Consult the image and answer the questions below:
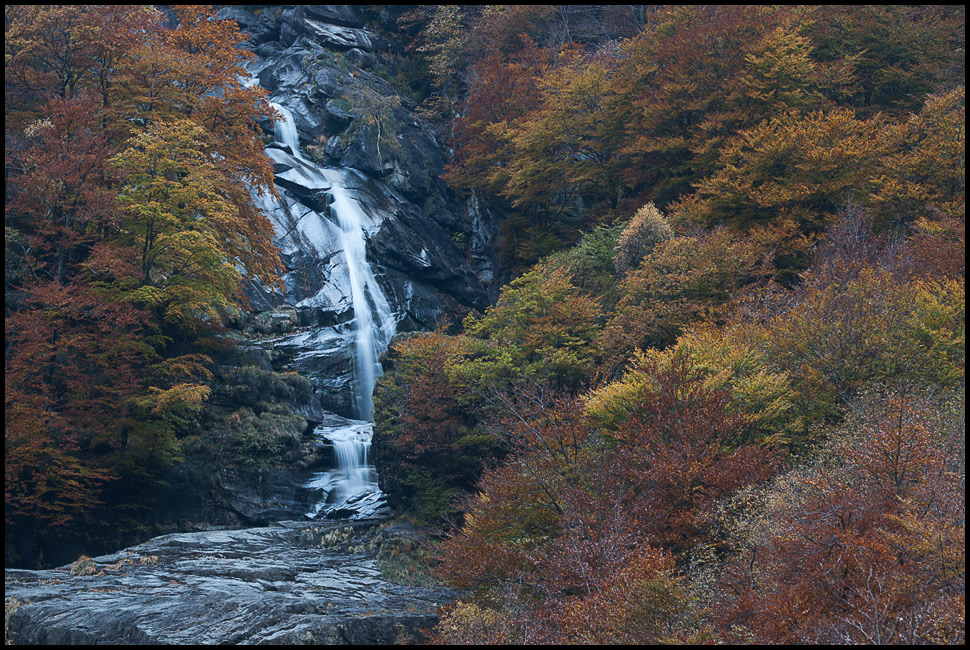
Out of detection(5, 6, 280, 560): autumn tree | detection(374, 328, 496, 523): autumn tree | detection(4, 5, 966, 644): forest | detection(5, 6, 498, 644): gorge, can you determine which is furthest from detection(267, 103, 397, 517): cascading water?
detection(5, 6, 280, 560): autumn tree

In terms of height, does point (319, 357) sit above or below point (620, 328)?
below

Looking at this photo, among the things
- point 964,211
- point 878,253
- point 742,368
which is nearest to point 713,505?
point 742,368

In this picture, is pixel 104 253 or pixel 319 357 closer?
pixel 104 253

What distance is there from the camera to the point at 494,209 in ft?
130

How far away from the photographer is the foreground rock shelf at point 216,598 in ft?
34.9

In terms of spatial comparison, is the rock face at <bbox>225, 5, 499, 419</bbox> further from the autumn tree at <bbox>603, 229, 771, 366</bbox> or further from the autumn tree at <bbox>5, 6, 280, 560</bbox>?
the autumn tree at <bbox>603, 229, 771, 366</bbox>

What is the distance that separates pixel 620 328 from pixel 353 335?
54.9 ft

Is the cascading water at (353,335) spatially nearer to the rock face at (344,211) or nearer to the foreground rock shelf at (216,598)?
the rock face at (344,211)

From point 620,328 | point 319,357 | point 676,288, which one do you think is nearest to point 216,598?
point 620,328

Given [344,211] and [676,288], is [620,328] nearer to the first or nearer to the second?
[676,288]

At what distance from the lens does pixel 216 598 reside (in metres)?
12.1

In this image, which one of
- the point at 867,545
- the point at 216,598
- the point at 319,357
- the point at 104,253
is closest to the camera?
the point at 867,545

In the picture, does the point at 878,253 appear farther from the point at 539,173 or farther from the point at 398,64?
the point at 398,64

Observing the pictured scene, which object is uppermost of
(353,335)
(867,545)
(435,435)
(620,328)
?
(620,328)
